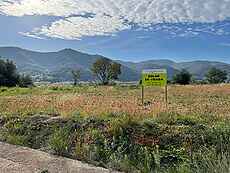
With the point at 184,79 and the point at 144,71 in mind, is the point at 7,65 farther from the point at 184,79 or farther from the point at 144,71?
the point at 144,71

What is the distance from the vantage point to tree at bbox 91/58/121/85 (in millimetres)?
101000

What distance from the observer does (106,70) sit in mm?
102125

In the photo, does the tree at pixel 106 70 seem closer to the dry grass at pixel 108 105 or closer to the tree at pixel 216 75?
the tree at pixel 216 75

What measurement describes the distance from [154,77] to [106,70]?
292ft

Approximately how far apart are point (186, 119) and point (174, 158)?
8.23ft

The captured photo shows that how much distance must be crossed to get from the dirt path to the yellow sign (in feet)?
19.6

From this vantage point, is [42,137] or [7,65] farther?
[7,65]

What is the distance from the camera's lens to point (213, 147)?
685 cm

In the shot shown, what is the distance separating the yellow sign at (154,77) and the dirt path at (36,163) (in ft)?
19.6

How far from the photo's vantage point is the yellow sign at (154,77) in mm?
13008

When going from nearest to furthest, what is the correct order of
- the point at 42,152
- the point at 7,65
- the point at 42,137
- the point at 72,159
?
the point at 72,159 < the point at 42,152 < the point at 42,137 < the point at 7,65

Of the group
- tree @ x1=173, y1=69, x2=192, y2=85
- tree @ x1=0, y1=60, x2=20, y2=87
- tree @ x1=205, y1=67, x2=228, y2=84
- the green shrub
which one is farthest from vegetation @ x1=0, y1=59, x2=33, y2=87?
the green shrub

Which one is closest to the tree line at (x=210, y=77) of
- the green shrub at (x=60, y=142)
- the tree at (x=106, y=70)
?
the tree at (x=106, y=70)

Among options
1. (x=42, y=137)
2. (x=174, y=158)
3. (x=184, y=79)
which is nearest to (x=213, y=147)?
(x=174, y=158)
